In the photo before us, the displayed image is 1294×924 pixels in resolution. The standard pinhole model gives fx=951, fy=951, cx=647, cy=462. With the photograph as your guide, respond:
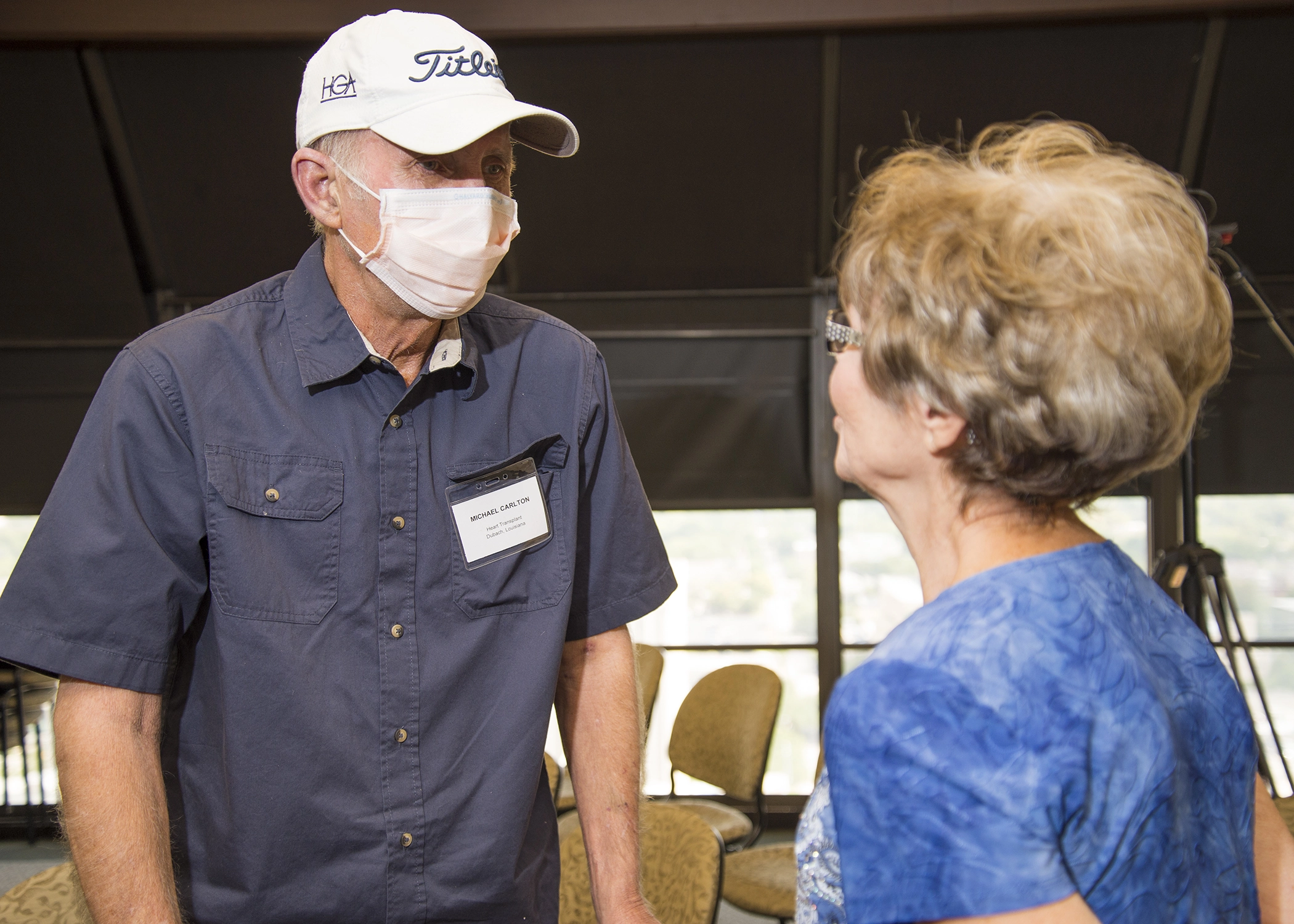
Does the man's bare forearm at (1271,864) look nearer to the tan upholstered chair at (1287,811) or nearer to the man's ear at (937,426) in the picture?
the man's ear at (937,426)

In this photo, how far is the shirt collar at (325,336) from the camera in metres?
1.25

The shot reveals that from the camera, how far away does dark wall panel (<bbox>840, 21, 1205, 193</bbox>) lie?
4.53 m

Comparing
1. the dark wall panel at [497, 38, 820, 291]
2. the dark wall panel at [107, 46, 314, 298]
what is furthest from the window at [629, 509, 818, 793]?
the dark wall panel at [107, 46, 314, 298]

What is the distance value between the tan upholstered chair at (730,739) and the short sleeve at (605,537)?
2.44 metres

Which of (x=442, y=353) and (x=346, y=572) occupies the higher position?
(x=442, y=353)

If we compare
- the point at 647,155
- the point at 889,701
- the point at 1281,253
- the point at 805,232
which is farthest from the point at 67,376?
the point at 1281,253

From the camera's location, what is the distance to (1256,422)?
4.89 metres

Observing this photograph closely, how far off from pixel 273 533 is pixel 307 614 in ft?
0.36

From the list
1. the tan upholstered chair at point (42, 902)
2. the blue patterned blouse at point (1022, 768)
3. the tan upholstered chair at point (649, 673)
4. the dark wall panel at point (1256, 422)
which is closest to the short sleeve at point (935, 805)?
the blue patterned blouse at point (1022, 768)

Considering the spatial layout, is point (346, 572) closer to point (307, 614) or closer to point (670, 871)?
point (307, 614)

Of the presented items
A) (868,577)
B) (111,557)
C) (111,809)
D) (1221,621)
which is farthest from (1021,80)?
(111,809)

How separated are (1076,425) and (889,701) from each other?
27cm

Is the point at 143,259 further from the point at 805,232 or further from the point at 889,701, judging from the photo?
the point at 889,701

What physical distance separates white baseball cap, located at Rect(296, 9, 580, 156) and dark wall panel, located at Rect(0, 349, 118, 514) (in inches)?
177
